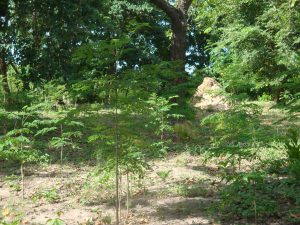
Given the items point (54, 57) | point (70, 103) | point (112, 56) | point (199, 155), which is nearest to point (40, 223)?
point (112, 56)

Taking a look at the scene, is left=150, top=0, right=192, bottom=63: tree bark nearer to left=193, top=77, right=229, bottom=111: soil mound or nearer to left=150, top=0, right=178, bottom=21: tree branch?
left=150, top=0, right=178, bottom=21: tree branch

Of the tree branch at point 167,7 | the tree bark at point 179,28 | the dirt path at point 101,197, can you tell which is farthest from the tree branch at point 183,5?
the dirt path at point 101,197

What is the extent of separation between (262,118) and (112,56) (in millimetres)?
9365

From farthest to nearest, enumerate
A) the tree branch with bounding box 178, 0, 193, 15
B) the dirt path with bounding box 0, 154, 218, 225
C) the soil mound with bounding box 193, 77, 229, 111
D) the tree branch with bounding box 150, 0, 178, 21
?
the soil mound with bounding box 193, 77, 229, 111 → the tree branch with bounding box 178, 0, 193, 15 → the tree branch with bounding box 150, 0, 178, 21 → the dirt path with bounding box 0, 154, 218, 225

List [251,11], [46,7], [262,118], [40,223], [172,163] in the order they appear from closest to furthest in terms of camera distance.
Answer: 1. [40,223]
2. [172,163]
3. [46,7]
4. [262,118]
5. [251,11]

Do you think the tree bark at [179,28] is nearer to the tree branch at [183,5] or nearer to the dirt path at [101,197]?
the tree branch at [183,5]

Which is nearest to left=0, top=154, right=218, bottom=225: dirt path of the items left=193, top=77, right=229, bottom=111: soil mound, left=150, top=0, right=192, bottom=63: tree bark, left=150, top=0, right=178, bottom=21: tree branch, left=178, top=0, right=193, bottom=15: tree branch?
left=150, top=0, right=192, bottom=63: tree bark

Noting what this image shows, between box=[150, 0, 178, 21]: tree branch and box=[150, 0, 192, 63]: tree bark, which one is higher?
box=[150, 0, 178, 21]: tree branch

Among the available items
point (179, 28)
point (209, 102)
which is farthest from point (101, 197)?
point (209, 102)

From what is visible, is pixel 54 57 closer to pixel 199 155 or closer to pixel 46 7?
pixel 46 7

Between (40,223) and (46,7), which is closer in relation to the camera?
(40,223)

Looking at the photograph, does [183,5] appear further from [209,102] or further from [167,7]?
[209,102]

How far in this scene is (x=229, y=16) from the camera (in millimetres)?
16641

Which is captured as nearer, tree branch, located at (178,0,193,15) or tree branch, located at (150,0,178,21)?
tree branch, located at (150,0,178,21)
